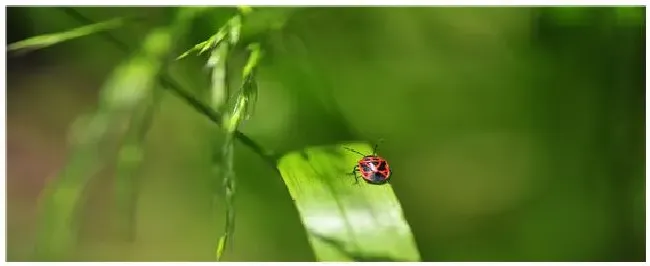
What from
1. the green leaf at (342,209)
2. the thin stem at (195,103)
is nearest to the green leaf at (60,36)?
the thin stem at (195,103)

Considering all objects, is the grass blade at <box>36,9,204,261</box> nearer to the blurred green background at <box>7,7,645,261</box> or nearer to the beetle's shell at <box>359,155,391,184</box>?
the blurred green background at <box>7,7,645,261</box>

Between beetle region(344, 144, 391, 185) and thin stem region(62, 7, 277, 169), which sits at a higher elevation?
thin stem region(62, 7, 277, 169)

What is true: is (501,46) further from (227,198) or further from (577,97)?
(227,198)

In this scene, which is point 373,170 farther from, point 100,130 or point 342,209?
point 100,130

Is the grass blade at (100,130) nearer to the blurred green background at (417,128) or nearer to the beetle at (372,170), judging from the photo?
the blurred green background at (417,128)

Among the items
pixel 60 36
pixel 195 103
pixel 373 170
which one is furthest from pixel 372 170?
pixel 60 36

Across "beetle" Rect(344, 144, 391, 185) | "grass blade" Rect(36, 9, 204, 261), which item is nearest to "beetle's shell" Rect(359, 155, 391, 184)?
"beetle" Rect(344, 144, 391, 185)

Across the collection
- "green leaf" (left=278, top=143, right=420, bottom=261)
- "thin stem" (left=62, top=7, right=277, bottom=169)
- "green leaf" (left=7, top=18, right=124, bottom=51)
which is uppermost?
"green leaf" (left=7, top=18, right=124, bottom=51)
